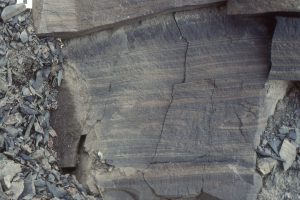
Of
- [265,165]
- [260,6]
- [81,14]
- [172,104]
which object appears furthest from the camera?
[81,14]

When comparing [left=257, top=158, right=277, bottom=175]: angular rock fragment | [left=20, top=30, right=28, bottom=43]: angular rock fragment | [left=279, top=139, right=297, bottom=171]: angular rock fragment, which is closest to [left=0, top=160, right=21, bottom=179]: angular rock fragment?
[left=20, top=30, right=28, bottom=43]: angular rock fragment

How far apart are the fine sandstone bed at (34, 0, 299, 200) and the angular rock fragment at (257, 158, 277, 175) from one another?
0.10 ft

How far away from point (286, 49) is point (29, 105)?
1.33 meters

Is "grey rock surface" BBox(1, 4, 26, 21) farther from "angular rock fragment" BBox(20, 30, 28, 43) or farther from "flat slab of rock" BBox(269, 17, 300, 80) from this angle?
"flat slab of rock" BBox(269, 17, 300, 80)

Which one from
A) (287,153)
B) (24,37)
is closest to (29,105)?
(24,37)

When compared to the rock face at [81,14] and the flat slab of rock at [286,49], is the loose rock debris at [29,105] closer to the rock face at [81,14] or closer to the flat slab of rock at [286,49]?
the rock face at [81,14]

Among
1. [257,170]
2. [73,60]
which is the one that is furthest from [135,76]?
[257,170]

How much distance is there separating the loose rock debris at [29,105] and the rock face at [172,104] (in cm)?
10

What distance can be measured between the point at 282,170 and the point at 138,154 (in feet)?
2.40

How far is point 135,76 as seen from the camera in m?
2.62

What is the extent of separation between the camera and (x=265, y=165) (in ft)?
8.04

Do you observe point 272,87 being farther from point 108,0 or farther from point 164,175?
point 108,0

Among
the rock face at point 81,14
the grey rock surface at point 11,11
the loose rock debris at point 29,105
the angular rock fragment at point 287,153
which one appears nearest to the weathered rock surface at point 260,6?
the rock face at point 81,14

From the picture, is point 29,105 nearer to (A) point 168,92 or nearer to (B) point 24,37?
(B) point 24,37
